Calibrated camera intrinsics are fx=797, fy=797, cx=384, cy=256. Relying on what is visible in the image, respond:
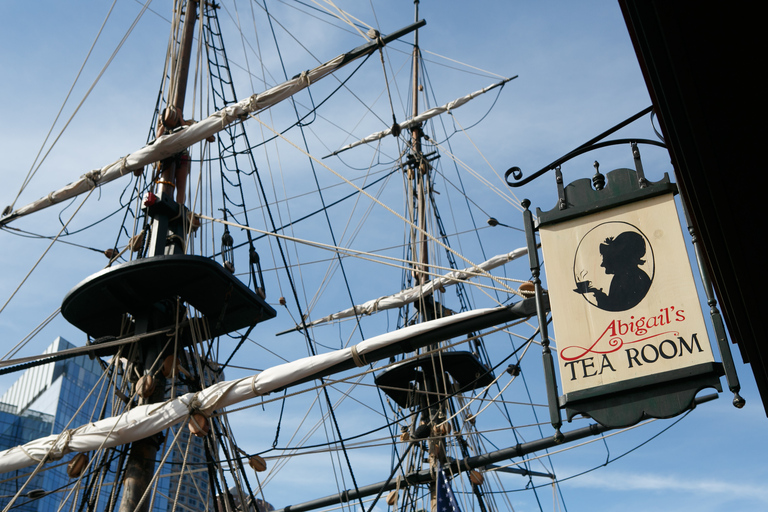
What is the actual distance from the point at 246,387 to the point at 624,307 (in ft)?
23.2

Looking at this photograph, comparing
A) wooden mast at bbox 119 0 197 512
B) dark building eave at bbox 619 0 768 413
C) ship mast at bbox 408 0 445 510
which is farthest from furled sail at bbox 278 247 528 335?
dark building eave at bbox 619 0 768 413

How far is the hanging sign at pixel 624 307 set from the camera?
177 inches

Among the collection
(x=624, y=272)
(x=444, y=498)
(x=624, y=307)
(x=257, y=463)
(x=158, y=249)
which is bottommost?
(x=444, y=498)

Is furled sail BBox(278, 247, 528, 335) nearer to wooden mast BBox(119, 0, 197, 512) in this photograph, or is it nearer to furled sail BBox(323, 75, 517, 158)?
furled sail BBox(323, 75, 517, 158)

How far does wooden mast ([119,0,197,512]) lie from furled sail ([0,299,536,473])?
50 cm

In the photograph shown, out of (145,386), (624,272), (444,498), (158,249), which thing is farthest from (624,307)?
(444,498)

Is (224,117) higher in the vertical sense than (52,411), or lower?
lower

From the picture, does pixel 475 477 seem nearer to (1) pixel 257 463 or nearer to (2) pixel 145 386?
(1) pixel 257 463

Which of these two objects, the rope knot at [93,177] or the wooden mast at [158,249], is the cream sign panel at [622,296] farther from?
the rope knot at [93,177]

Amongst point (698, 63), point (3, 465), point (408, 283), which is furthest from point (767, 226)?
point (408, 283)

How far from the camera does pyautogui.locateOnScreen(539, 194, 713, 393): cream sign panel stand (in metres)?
4.58

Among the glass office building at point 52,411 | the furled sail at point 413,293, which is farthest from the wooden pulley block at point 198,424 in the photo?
the glass office building at point 52,411

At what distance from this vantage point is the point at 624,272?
16.1ft

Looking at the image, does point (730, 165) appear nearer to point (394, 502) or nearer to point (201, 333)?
point (201, 333)
